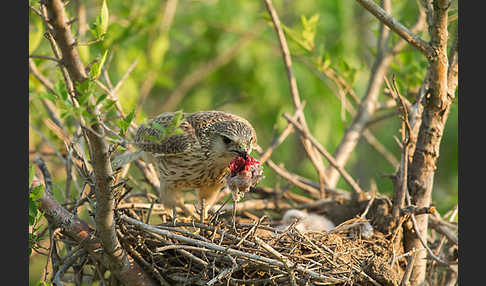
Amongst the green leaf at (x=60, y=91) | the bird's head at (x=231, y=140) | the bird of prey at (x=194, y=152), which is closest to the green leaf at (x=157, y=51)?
the bird of prey at (x=194, y=152)

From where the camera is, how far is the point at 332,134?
766 cm

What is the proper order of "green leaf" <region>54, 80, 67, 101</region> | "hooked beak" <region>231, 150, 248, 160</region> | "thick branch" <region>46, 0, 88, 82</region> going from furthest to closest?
"hooked beak" <region>231, 150, 248, 160</region> < "green leaf" <region>54, 80, 67, 101</region> < "thick branch" <region>46, 0, 88, 82</region>

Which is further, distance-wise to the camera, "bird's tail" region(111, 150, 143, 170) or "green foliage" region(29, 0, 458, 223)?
"green foliage" region(29, 0, 458, 223)

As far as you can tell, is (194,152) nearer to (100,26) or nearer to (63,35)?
(100,26)

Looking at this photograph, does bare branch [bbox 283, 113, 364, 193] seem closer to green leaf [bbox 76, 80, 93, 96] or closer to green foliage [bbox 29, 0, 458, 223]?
green foliage [bbox 29, 0, 458, 223]

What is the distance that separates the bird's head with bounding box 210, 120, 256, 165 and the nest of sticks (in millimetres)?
664

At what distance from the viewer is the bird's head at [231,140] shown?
14.6 ft

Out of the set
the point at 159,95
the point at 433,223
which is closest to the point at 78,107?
the point at 433,223

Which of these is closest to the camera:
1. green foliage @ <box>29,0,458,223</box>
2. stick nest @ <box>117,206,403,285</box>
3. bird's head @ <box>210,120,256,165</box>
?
stick nest @ <box>117,206,403,285</box>

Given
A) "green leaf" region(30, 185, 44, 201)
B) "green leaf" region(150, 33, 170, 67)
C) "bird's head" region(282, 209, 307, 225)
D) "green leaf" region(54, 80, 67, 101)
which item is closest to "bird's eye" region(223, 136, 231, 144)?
"bird's head" region(282, 209, 307, 225)

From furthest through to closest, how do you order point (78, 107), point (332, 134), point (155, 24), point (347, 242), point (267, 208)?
point (332, 134) < point (155, 24) < point (267, 208) < point (347, 242) < point (78, 107)

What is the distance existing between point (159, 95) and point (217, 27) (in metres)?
2.16

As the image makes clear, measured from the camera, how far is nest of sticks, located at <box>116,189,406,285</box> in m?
3.59

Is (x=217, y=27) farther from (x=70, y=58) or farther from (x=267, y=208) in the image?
(x=70, y=58)
